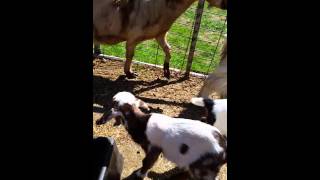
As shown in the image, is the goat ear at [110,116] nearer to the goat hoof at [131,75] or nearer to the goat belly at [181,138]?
the goat belly at [181,138]

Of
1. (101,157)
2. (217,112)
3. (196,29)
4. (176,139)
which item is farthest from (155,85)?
(101,157)

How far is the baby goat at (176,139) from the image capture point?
12.7ft

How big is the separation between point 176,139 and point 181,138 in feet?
0.20

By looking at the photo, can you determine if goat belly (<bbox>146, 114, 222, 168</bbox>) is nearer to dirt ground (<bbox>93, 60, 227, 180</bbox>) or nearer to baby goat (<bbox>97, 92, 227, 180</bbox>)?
baby goat (<bbox>97, 92, 227, 180</bbox>)

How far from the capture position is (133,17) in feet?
21.3

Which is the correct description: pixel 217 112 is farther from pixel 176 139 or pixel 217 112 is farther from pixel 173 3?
pixel 173 3

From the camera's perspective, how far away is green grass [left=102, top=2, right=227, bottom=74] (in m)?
8.03

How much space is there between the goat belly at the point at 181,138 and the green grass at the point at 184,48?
3.59m

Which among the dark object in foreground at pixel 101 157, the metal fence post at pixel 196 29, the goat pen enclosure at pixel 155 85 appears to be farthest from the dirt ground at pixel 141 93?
the dark object in foreground at pixel 101 157
